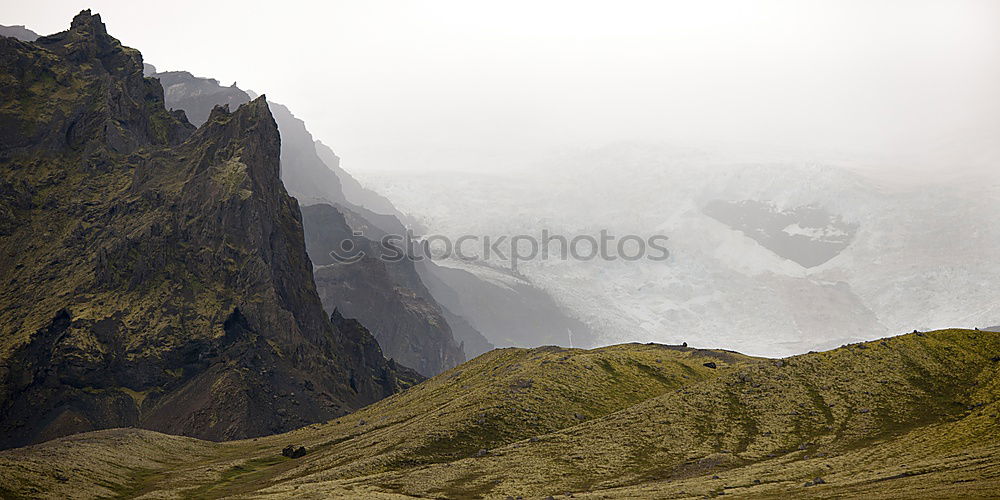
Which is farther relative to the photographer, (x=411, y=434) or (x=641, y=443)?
(x=411, y=434)

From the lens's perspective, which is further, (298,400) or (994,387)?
(298,400)

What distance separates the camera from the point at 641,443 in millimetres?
87188

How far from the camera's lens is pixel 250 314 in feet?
652

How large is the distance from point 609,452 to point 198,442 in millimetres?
84239

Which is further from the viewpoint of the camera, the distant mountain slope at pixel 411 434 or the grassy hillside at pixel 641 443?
the distant mountain slope at pixel 411 434

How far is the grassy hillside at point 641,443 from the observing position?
224 feet

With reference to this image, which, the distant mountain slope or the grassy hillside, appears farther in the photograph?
the distant mountain slope

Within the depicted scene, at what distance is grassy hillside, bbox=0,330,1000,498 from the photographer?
68.2 meters

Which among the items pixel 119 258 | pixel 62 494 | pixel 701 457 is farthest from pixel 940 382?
pixel 119 258

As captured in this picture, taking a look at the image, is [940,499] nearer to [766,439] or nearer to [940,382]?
[766,439]

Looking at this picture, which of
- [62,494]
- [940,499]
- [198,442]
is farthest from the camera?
[198,442]

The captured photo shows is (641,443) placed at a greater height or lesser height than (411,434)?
lesser

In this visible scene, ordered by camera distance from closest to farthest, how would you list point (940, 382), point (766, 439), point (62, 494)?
point (62, 494) < point (766, 439) < point (940, 382)

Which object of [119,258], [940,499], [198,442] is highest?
[119,258]
